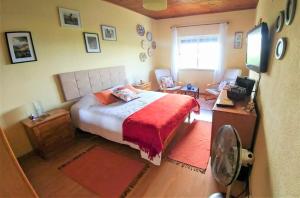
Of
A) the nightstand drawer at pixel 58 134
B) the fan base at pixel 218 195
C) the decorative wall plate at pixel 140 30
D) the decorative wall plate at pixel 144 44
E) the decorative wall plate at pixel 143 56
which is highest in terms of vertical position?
the decorative wall plate at pixel 140 30

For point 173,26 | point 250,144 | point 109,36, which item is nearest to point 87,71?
point 109,36

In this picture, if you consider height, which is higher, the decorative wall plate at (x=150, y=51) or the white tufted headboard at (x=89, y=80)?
the decorative wall plate at (x=150, y=51)

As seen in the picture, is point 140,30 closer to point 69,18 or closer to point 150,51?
point 150,51

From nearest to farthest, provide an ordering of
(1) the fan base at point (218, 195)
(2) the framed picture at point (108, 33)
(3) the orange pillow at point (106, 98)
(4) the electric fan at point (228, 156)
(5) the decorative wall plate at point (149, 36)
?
(4) the electric fan at point (228, 156)
(1) the fan base at point (218, 195)
(3) the orange pillow at point (106, 98)
(2) the framed picture at point (108, 33)
(5) the decorative wall plate at point (149, 36)

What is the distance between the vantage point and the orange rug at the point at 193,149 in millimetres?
2154

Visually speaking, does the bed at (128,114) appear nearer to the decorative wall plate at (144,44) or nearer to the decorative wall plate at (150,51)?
the decorative wall plate at (144,44)

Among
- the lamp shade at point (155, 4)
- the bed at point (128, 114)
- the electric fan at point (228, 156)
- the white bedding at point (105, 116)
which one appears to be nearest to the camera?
the electric fan at point (228, 156)

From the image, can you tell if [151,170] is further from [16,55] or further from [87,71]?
[16,55]

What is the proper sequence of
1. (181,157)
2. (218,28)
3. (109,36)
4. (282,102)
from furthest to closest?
1. (218,28)
2. (109,36)
3. (181,157)
4. (282,102)

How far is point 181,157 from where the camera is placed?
2277mm

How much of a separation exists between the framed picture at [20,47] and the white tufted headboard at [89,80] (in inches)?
19.7

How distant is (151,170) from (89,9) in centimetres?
305

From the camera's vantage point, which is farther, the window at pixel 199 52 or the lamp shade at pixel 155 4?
the window at pixel 199 52

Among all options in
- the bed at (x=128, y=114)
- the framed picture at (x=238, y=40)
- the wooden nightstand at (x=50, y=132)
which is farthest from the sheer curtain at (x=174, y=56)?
the wooden nightstand at (x=50, y=132)
